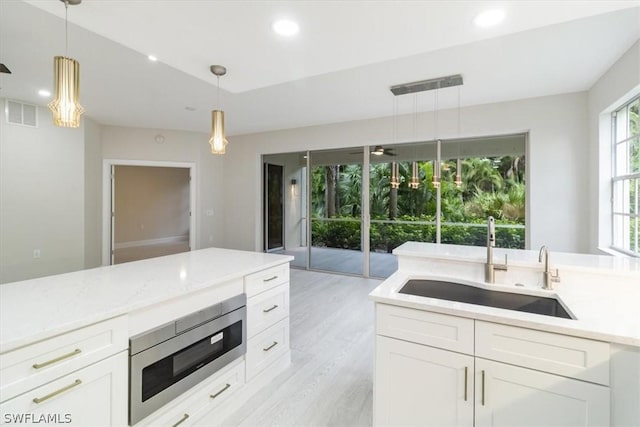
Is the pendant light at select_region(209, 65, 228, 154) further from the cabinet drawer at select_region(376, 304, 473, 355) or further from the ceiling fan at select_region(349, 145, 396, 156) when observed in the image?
the ceiling fan at select_region(349, 145, 396, 156)

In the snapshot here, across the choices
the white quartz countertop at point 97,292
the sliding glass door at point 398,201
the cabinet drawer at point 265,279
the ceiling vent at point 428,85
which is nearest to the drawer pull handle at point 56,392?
the white quartz countertop at point 97,292

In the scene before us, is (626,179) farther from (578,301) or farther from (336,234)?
(336,234)

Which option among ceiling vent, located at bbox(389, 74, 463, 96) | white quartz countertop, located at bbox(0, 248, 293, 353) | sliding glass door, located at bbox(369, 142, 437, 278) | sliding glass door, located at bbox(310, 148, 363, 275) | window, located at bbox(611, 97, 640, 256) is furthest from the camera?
sliding glass door, located at bbox(310, 148, 363, 275)

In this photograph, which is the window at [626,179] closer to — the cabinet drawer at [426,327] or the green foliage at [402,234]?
the green foliage at [402,234]

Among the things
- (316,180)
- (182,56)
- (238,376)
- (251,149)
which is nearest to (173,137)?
(251,149)

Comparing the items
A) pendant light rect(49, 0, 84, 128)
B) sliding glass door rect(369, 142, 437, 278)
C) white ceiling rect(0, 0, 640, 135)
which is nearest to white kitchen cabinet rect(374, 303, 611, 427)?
A: white ceiling rect(0, 0, 640, 135)

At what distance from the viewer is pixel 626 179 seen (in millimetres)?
3121

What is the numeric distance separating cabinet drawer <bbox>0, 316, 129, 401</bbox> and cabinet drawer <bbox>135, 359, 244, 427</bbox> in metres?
0.46

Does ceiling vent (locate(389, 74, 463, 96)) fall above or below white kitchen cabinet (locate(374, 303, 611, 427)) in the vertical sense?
above

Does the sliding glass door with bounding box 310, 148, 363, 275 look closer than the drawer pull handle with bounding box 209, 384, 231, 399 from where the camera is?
No

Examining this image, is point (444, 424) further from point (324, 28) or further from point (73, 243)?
point (73, 243)

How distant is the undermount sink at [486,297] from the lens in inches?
62.7

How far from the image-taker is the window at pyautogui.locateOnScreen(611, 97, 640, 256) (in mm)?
2928

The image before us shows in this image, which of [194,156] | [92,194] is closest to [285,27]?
[194,156]
